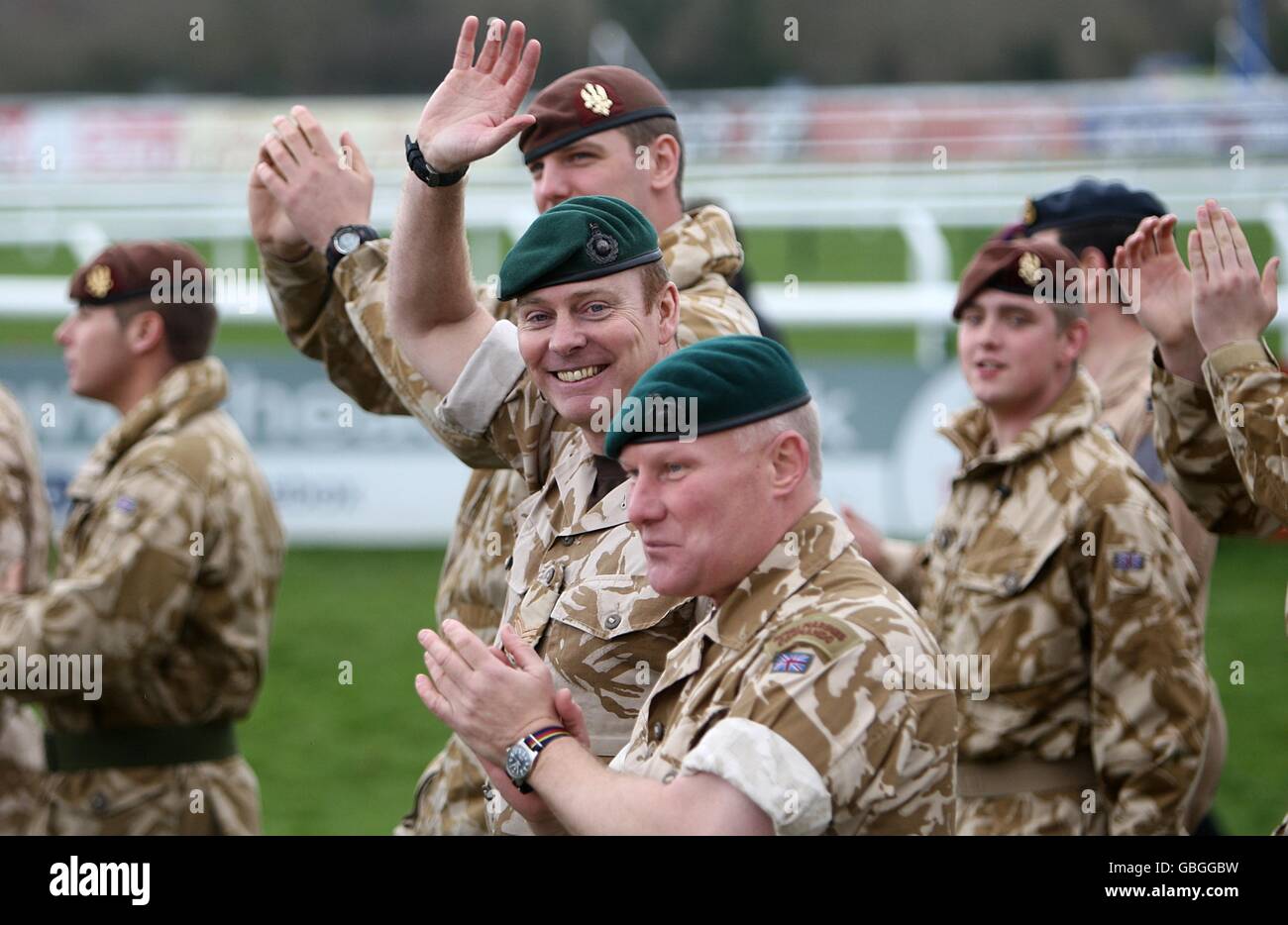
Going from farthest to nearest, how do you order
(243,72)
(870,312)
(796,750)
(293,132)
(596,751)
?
(243,72)
(870,312)
(293,132)
(596,751)
(796,750)

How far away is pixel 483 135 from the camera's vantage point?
3359 millimetres

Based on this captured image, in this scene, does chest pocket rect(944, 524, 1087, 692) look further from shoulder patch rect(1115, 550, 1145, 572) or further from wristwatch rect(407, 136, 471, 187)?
wristwatch rect(407, 136, 471, 187)

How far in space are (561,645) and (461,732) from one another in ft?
1.48

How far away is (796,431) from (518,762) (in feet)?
2.16

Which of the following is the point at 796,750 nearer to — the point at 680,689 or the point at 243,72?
the point at 680,689

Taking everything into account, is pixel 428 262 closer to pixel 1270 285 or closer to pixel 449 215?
pixel 449 215

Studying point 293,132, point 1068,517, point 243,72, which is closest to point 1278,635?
point 1068,517

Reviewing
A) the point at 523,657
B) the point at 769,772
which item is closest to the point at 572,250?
the point at 523,657

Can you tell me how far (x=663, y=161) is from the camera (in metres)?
4.11

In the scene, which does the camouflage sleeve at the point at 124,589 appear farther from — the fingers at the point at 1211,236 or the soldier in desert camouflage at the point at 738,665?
the fingers at the point at 1211,236

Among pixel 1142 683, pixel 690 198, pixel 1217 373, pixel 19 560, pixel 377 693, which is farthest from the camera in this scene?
pixel 377 693

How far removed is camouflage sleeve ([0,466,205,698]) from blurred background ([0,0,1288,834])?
927 millimetres

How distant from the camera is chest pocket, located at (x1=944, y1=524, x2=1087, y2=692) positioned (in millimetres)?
4539

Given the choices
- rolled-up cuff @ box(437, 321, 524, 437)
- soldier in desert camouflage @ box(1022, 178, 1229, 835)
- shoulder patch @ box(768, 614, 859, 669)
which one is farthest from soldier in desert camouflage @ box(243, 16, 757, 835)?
soldier in desert camouflage @ box(1022, 178, 1229, 835)
